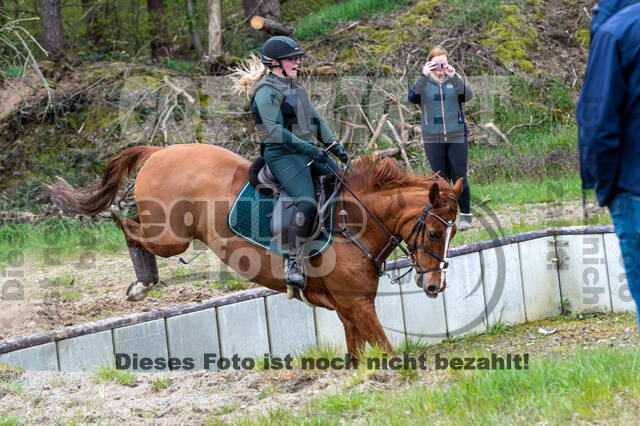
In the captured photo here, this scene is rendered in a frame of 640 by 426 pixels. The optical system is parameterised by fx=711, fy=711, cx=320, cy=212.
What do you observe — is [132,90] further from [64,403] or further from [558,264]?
[64,403]

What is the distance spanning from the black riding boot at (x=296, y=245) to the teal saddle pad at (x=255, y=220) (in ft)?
0.33

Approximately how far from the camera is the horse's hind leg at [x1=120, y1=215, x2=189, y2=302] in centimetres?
613

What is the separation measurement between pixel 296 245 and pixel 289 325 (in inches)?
67.9

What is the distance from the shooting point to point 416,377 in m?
4.61

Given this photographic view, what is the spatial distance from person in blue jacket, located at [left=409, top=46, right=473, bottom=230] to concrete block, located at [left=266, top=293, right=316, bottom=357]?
9.26 ft

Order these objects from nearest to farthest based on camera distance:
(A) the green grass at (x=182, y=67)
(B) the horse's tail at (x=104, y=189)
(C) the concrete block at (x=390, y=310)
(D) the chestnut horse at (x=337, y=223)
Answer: (D) the chestnut horse at (x=337, y=223)
(B) the horse's tail at (x=104, y=189)
(C) the concrete block at (x=390, y=310)
(A) the green grass at (x=182, y=67)

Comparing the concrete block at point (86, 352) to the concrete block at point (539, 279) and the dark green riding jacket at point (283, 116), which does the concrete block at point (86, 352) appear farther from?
the concrete block at point (539, 279)

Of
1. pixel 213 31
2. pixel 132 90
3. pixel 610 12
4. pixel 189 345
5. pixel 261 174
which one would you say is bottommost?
pixel 189 345

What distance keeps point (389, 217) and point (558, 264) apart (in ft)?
12.4

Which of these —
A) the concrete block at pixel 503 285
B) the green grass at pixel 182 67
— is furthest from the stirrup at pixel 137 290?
the green grass at pixel 182 67

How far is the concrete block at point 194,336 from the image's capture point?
6.56 metres

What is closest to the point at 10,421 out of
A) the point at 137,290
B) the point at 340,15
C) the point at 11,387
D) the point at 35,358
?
the point at 11,387

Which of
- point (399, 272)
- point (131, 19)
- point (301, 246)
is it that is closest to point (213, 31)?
point (131, 19)

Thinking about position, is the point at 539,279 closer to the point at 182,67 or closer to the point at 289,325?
the point at 289,325
